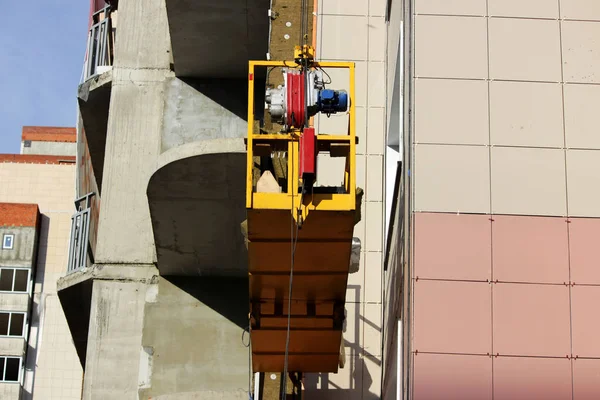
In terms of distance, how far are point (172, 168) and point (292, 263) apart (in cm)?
422

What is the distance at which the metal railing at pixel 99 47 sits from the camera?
2128 cm

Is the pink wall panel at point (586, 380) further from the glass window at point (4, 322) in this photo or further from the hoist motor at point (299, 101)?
the glass window at point (4, 322)

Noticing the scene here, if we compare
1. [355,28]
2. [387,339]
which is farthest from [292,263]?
[355,28]

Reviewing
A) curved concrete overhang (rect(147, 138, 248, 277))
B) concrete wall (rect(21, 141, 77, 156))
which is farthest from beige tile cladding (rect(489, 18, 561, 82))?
concrete wall (rect(21, 141, 77, 156))

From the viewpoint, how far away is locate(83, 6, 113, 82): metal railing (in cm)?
2128

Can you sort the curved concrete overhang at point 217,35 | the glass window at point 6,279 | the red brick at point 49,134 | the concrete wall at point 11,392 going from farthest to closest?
the red brick at point 49,134 < the glass window at point 6,279 < the concrete wall at point 11,392 < the curved concrete overhang at point 217,35

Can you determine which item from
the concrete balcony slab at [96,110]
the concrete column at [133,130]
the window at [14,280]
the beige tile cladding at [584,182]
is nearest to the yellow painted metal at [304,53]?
the beige tile cladding at [584,182]

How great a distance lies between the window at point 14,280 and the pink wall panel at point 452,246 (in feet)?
126

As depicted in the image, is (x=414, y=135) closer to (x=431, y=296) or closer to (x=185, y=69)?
(x=431, y=296)

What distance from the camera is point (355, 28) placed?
61.6 feet

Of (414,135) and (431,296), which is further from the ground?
(414,135)

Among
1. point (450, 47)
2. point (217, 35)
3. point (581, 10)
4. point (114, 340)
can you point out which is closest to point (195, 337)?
point (114, 340)

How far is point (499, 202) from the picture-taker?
1283 centimetres

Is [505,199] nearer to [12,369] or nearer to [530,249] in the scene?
[530,249]
